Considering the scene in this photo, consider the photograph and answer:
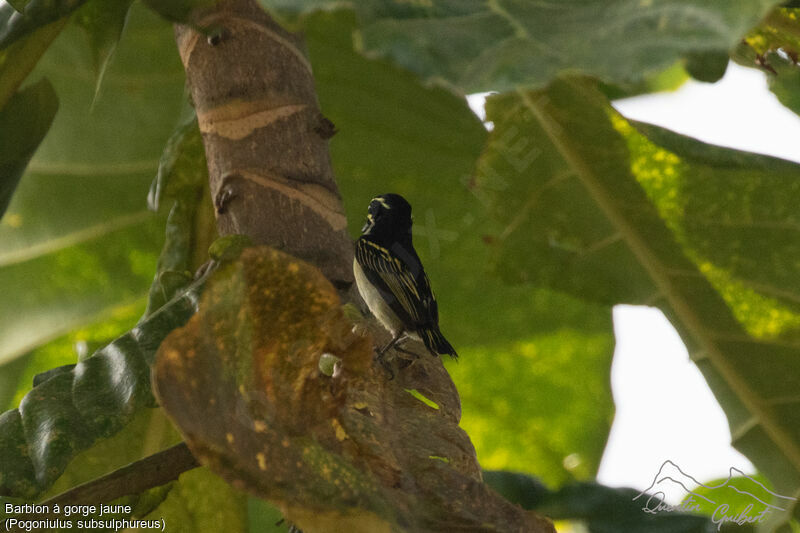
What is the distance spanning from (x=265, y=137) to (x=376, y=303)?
0.27 m

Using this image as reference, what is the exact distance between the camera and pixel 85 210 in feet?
5.82

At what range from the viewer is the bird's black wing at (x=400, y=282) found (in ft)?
3.76

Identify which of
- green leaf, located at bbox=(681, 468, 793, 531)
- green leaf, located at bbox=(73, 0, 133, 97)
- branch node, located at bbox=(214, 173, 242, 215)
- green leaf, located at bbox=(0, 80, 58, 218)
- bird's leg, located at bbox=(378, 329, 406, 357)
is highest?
green leaf, located at bbox=(73, 0, 133, 97)

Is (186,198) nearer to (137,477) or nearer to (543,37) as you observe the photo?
(137,477)

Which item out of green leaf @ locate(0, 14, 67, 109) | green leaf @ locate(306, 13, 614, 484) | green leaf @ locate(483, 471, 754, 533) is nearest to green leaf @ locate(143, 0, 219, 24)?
green leaf @ locate(0, 14, 67, 109)

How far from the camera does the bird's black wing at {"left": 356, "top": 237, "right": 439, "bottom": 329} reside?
1.15 meters

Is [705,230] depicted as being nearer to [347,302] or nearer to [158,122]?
[347,302]

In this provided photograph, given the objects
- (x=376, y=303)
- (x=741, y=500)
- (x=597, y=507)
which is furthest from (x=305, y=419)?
(x=741, y=500)

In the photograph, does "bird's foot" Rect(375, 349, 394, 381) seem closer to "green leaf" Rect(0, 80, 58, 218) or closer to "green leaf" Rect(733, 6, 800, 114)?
"green leaf" Rect(0, 80, 58, 218)

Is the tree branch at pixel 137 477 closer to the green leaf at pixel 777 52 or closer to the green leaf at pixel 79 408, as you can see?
the green leaf at pixel 79 408

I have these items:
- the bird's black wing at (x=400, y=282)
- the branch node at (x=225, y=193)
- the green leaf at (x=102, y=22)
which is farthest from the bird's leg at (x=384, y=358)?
the green leaf at (x=102, y=22)

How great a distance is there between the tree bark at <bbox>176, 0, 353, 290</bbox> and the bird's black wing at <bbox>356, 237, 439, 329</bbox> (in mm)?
183

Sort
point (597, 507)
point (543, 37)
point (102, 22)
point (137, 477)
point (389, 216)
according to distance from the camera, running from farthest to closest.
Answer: point (597, 507)
point (389, 216)
point (102, 22)
point (137, 477)
point (543, 37)

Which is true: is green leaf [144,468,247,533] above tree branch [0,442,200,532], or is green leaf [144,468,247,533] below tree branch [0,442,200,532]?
below
